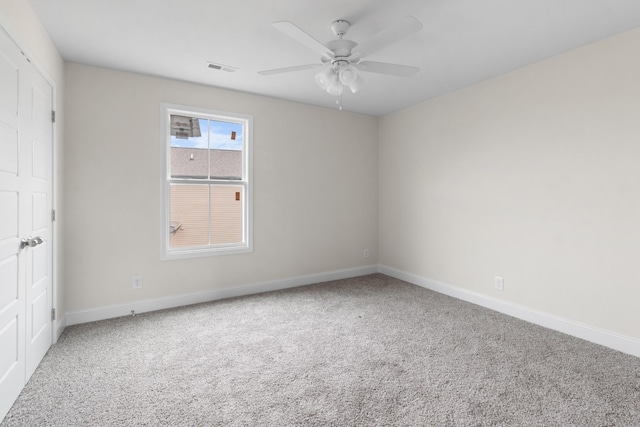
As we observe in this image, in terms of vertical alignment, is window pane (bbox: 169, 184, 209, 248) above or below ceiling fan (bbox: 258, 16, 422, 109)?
below

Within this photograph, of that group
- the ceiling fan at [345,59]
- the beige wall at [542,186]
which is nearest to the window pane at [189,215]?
the ceiling fan at [345,59]

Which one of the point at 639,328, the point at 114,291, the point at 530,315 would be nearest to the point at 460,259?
the point at 530,315

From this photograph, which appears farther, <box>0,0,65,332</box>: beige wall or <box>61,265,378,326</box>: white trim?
<box>61,265,378,326</box>: white trim

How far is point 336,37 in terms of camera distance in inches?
96.9

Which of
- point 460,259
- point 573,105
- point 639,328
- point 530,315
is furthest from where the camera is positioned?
point 460,259

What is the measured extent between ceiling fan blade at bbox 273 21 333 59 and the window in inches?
77.4

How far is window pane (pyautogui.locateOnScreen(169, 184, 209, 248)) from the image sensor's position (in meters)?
3.50

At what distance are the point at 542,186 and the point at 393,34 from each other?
213 centimetres

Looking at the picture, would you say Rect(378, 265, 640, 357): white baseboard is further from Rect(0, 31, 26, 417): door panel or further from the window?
Rect(0, 31, 26, 417): door panel

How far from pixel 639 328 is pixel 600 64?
2085 millimetres

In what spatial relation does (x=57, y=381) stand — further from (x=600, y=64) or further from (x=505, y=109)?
(x=600, y=64)

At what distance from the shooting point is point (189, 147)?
11.7 feet

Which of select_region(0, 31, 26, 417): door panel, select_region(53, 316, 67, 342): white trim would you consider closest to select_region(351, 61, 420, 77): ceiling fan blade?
select_region(0, 31, 26, 417): door panel

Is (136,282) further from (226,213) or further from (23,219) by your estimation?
(23,219)
